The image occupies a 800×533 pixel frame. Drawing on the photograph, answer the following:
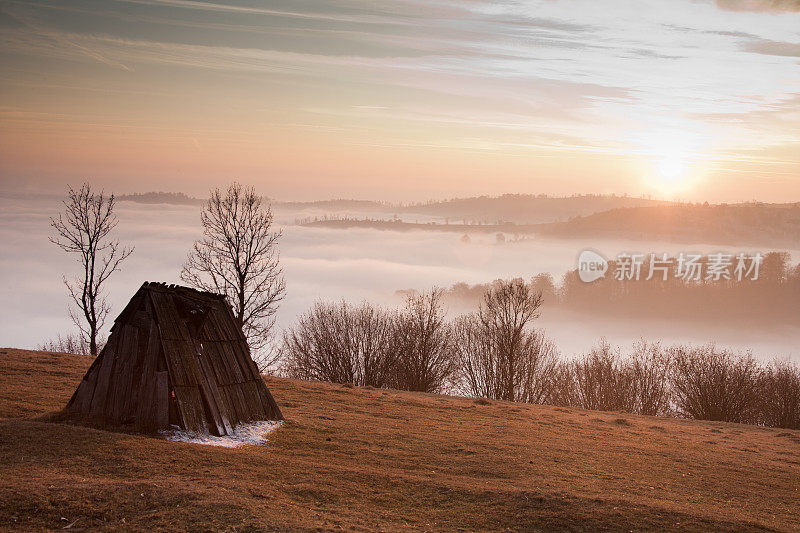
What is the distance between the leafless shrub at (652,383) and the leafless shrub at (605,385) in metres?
0.60

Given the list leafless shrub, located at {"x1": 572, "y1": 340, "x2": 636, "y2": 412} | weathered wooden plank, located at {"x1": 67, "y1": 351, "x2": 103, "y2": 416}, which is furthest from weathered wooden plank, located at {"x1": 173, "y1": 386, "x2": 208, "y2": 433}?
leafless shrub, located at {"x1": 572, "y1": 340, "x2": 636, "y2": 412}

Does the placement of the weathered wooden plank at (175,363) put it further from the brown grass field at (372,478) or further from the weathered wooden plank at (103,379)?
the brown grass field at (372,478)

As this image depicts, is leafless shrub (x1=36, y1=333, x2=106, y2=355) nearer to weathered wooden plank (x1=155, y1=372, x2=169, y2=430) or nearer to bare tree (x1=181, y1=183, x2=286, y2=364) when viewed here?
bare tree (x1=181, y1=183, x2=286, y2=364)

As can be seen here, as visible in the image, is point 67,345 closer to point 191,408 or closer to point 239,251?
point 239,251

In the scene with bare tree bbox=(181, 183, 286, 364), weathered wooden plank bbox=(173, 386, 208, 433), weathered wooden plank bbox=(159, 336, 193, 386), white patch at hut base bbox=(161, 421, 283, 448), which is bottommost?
white patch at hut base bbox=(161, 421, 283, 448)

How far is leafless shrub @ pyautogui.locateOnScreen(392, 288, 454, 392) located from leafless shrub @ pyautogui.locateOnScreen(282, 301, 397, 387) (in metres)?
1.08

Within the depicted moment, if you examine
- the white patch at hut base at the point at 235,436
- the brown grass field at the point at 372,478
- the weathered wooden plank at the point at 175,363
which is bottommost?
the brown grass field at the point at 372,478

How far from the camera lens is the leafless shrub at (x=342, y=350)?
226 feet

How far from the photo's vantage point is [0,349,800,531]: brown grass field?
1359cm

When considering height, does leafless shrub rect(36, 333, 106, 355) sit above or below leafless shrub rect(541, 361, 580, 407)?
above

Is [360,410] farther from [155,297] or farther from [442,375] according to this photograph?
[442,375]

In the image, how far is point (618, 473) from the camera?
21.1 meters

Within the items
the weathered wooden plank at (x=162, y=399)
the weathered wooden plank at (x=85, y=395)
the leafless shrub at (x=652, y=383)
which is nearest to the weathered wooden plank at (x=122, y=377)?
the weathered wooden plank at (x=85, y=395)

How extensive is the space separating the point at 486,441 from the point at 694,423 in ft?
71.4
